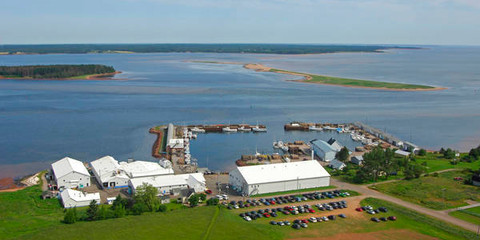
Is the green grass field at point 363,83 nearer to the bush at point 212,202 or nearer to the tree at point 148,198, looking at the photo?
the bush at point 212,202

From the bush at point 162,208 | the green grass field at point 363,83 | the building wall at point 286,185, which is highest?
the green grass field at point 363,83

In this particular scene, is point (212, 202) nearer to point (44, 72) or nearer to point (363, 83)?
point (363, 83)

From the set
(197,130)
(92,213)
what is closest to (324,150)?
(197,130)

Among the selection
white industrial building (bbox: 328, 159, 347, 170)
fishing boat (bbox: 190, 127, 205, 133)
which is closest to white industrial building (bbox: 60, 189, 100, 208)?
white industrial building (bbox: 328, 159, 347, 170)

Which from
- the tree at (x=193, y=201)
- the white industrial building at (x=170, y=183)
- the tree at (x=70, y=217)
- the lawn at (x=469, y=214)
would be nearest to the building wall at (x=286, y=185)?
the white industrial building at (x=170, y=183)

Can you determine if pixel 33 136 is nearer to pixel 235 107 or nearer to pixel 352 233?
pixel 235 107

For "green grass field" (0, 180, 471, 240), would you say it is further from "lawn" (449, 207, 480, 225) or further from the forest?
the forest
